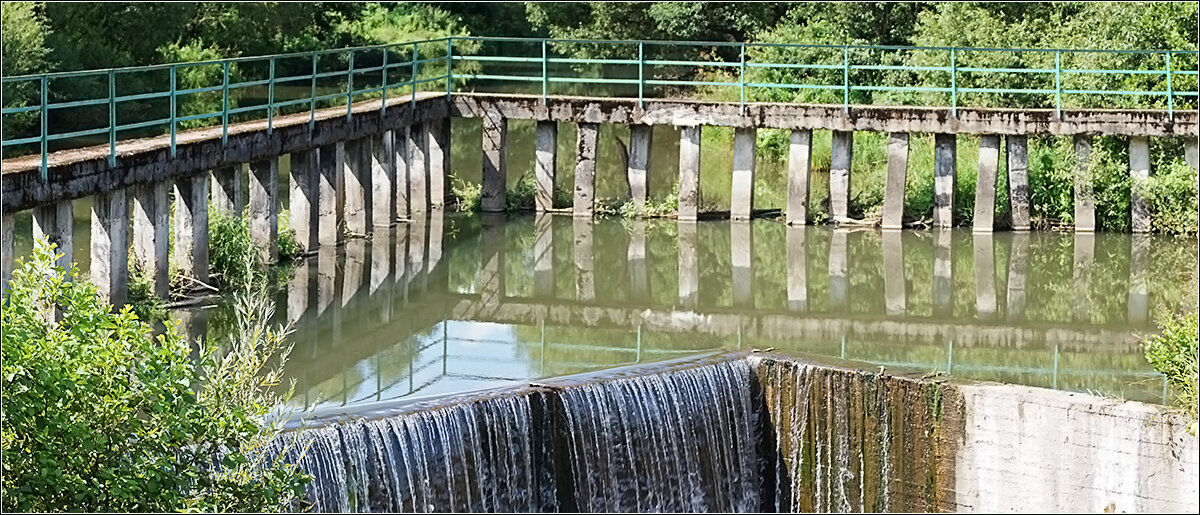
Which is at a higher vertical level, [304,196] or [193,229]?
[304,196]

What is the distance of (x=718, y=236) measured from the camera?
76.0ft

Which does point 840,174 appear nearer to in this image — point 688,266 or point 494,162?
point 688,266

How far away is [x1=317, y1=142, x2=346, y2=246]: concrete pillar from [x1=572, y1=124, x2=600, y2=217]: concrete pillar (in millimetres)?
3269

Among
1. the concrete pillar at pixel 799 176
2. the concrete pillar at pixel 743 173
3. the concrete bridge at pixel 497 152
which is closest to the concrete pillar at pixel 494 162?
the concrete bridge at pixel 497 152

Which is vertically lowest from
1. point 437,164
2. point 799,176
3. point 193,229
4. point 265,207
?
point 193,229

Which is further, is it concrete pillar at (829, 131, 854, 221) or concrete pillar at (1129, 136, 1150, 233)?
concrete pillar at (829, 131, 854, 221)

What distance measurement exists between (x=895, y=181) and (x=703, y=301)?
180 inches

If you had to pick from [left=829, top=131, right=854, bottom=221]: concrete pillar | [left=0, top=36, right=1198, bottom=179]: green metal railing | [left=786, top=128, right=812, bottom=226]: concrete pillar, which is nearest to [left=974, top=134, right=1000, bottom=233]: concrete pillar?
[left=0, top=36, right=1198, bottom=179]: green metal railing

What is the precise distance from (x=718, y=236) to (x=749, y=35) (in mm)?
12353

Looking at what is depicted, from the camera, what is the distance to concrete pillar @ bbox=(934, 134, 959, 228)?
76.0 ft

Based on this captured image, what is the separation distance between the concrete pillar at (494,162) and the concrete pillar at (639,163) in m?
1.65

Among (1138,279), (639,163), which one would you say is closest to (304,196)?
(639,163)

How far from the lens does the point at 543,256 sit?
72.4 feet

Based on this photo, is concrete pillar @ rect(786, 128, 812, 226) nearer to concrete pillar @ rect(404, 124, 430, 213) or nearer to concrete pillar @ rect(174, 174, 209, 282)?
concrete pillar @ rect(404, 124, 430, 213)
